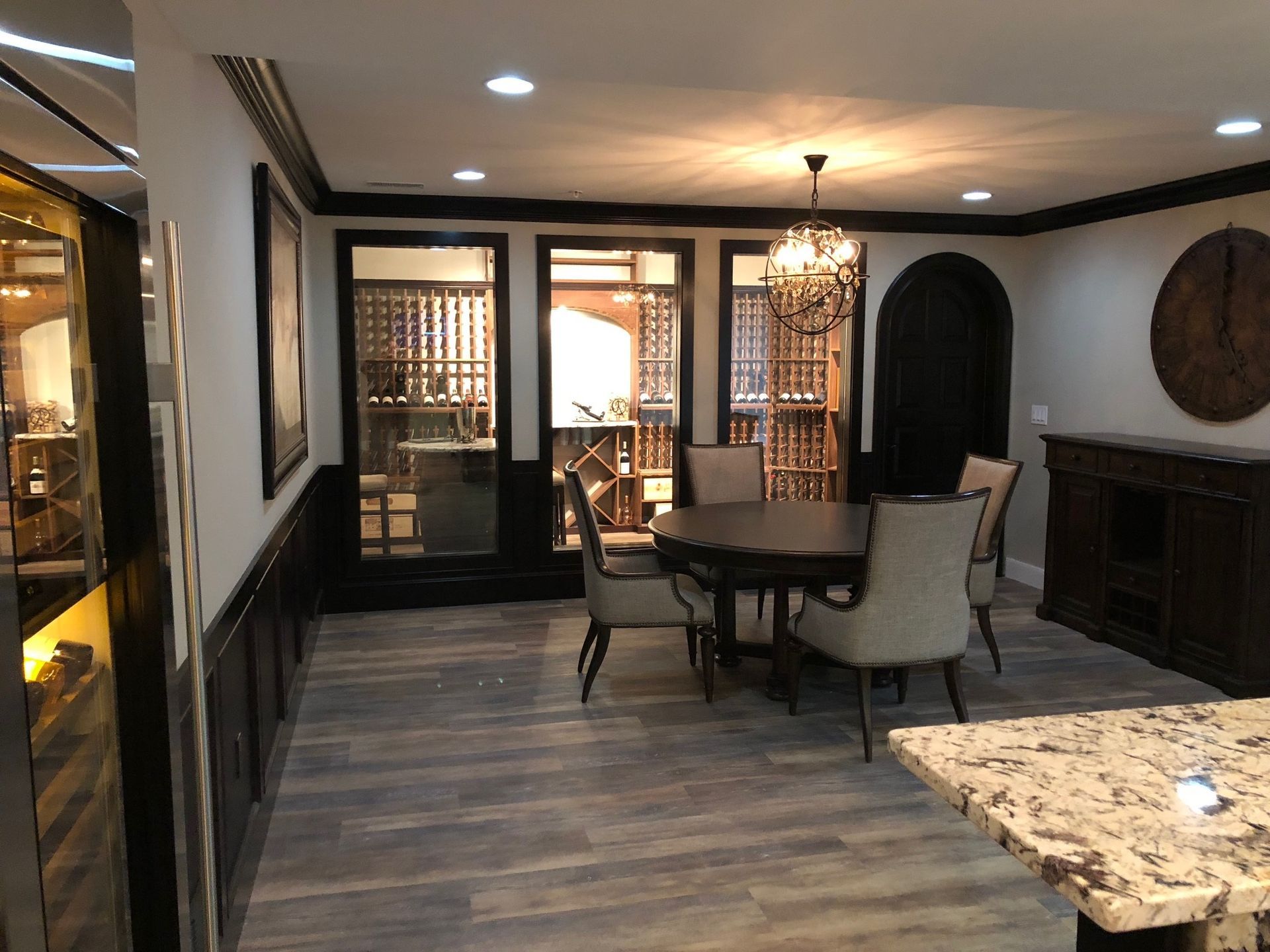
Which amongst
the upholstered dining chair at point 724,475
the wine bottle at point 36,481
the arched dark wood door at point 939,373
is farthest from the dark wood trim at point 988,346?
the wine bottle at point 36,481

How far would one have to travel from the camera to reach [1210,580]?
14.6 feet

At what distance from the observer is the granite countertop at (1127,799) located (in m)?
1.00

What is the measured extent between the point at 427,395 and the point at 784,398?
2328mm

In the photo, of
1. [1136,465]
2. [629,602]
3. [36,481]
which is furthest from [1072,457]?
[36,481]

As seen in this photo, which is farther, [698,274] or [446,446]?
[698,274]

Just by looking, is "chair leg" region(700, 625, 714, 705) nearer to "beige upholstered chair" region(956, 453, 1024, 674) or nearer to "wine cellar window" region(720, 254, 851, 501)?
"beige upholstered chair" region(956, 453, 1024, 674)

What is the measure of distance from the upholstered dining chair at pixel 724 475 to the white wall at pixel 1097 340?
2124 millimetres

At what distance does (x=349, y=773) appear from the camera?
347 centimetres

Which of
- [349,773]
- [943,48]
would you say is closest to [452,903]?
[349,773]

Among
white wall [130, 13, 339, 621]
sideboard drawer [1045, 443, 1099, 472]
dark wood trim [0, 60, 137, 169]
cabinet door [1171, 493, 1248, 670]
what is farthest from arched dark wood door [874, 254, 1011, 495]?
dark wood trim [0, 60, 137, 169]

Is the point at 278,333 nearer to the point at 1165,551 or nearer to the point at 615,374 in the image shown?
the point at 615,374

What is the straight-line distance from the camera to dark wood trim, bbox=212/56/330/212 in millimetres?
2824

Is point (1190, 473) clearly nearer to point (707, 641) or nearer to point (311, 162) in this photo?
point (707, 641)

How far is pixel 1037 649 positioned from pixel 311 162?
14.2 feet
